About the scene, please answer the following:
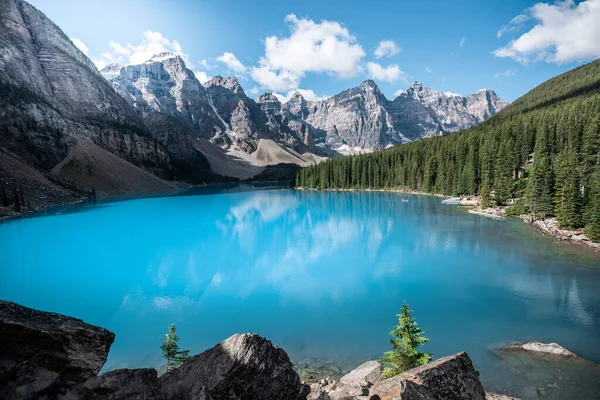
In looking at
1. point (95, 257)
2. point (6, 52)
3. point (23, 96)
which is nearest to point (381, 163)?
point (95, 257)

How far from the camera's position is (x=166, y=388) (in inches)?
240

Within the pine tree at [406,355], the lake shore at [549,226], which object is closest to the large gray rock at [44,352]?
the pine tree at [406,355]

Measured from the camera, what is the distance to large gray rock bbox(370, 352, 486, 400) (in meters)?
5.98

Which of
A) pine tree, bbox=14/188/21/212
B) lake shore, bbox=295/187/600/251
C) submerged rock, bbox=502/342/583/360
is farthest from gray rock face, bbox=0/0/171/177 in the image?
submerged rock, bbox=502/342/583/360

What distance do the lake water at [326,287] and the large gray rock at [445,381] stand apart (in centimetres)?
799

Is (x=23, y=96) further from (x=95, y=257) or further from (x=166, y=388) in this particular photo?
(x=166, y=388)

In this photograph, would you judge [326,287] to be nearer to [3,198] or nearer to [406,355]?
[406,355]

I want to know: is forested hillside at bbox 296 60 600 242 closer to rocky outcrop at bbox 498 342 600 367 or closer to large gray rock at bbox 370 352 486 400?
rocky outcrop at bbox 498 342 600 367

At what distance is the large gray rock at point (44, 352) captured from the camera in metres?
4.29

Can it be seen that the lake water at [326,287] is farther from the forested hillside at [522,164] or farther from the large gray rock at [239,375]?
the large gray rock at [239,375]

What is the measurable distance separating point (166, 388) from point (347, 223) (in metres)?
51.2

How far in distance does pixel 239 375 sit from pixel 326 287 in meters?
20.2

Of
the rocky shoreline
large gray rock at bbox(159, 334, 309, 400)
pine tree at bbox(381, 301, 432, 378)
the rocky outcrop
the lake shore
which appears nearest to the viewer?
the rocky shoreline

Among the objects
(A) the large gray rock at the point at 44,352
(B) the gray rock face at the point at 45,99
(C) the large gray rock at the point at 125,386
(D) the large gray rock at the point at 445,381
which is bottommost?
(D) the large gray rock at the point at 445,381
